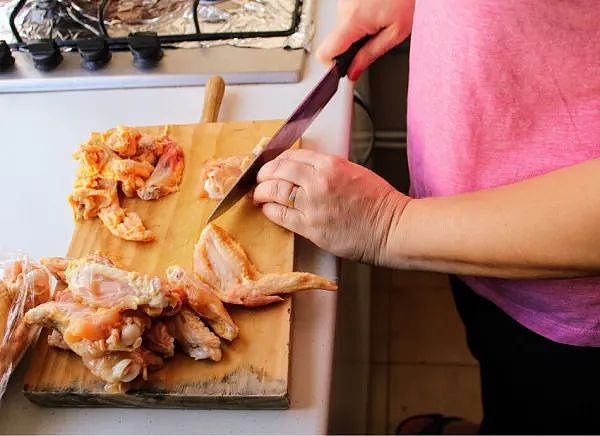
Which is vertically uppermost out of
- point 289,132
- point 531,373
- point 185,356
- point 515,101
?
point 515,101

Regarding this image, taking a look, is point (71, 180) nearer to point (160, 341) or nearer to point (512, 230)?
point (160, 341)

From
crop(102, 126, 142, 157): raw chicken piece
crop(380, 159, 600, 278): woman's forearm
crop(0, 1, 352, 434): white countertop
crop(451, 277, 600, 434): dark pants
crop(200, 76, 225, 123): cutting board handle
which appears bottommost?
crop(451, 277, 600, 434): dark pants

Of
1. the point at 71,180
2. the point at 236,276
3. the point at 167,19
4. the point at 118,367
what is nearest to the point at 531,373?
the point at 236,276

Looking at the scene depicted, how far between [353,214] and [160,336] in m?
0.24

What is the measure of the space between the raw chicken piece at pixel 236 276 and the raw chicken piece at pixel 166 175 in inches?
4.2

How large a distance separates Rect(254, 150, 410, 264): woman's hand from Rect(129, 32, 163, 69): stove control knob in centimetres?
37

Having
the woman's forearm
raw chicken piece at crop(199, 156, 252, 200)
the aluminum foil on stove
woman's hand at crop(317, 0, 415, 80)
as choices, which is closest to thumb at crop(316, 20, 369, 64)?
woman's hand at crop(317, 0, 415, 80)

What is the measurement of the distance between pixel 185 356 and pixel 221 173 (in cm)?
24

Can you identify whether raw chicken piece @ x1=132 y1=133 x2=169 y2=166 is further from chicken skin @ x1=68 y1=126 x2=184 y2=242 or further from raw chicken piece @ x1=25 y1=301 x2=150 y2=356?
raw chicken piece @ x1=25 y1=301 x2=150 y2=356

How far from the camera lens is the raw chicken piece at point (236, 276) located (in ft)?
2.23

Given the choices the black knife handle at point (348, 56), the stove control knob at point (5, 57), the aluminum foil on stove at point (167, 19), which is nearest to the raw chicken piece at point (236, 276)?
the black knife handle at point (348, 56)

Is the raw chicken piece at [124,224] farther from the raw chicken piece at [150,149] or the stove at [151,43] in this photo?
the stove at [151,43]

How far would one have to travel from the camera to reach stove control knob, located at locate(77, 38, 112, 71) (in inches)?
39.2

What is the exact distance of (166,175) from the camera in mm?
829
